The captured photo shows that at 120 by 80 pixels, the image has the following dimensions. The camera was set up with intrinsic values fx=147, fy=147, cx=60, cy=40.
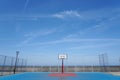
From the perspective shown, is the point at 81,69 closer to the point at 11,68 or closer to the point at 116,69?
the point at 116,69

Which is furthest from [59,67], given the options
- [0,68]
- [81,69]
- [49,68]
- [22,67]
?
[0,68]

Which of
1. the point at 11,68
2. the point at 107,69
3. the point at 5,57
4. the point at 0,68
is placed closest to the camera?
the point at 5,57

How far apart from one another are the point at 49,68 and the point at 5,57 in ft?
37.0

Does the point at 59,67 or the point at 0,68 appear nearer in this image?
the point at 0,68

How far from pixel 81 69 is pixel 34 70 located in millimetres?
9425

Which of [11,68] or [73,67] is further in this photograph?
[73,67]

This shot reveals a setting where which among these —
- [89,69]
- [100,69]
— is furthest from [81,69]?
[100,69]

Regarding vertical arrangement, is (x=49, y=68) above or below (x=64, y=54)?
below

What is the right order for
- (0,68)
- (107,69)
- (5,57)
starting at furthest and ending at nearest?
(107,69), (0,68), (5,57)

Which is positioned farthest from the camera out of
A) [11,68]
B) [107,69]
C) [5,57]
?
[107,69]

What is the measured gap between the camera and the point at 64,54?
27938 mm

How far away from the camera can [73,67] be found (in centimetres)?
2955

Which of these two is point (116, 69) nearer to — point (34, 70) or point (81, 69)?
point (81, 69)

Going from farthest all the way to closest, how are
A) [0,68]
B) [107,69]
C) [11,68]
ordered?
1. [107,69]
2. [11,68]
3. [0,68]
